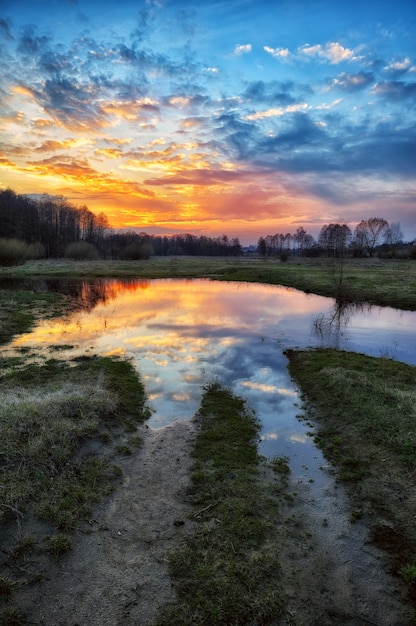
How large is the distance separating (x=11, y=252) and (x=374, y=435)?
6902 centimetres

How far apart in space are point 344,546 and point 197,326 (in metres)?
18.1

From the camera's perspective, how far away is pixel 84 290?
42812 mm

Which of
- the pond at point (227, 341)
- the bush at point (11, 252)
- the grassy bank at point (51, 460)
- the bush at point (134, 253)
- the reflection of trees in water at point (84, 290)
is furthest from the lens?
the bush at point (134, 253)

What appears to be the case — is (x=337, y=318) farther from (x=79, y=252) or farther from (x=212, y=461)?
(x=79, y=252)

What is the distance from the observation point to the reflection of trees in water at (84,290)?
33.7 meters

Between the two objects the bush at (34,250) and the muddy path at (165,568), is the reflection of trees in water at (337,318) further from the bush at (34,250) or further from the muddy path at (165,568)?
the bush at (34,250)

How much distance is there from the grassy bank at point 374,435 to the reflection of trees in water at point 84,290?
2193cm

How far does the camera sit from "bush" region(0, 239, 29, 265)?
6378cm

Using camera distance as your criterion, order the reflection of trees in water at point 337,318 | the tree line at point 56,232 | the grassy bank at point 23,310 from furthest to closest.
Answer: the tree line at point 56,232 < the reflection of trees in water at point 337,318 < the grassy bank at point 23,310

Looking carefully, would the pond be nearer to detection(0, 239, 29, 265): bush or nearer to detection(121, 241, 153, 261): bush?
detection(0, 239, 29, 265): bush

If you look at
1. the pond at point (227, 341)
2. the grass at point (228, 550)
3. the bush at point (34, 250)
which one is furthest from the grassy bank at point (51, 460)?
the bush at point (34, 250)

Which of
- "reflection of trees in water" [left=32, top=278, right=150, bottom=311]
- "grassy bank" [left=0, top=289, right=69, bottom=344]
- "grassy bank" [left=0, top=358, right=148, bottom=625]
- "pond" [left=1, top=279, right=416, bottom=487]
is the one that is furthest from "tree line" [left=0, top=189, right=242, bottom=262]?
"grassy bank" [left=0, top=358, right=148, bottom=625]

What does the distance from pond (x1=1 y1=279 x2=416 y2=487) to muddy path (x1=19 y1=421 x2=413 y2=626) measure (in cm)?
191

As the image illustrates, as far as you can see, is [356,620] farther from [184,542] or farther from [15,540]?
[15,540]
